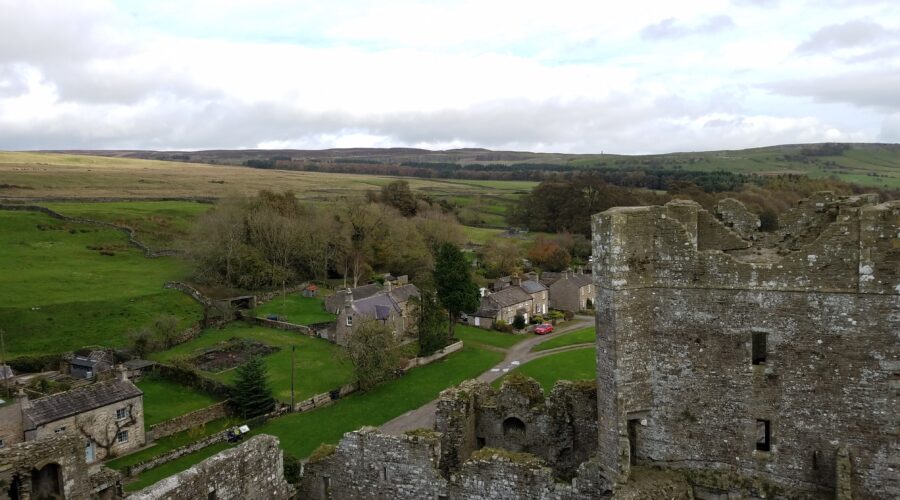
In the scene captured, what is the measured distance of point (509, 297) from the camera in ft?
189

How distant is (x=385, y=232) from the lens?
73250mm

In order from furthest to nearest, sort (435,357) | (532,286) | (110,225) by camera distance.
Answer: (110,225) → (532,286) → (435,357)

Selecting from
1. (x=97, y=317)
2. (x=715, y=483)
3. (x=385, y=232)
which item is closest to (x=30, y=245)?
(x=97, y=317)

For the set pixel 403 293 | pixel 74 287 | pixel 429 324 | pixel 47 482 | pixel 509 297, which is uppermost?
pixel 47 482

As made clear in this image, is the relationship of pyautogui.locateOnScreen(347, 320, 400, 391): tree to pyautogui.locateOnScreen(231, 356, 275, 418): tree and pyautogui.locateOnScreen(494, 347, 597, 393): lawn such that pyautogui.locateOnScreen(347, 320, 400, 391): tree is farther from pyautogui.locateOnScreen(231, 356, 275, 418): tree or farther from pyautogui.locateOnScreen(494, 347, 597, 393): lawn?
pyautogui.locateOnScreen(494, 347, 597, 393): lawn

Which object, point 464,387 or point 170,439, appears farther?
point 170,439

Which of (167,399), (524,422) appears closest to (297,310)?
(167,399)

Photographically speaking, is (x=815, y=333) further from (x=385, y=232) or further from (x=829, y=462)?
(x=385, y=232)

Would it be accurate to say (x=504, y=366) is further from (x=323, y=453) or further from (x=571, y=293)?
(x=323, y=453)

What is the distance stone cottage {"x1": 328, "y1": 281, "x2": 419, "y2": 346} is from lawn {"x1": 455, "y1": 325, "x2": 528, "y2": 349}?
16.4ft

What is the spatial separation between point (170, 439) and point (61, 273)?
114ft

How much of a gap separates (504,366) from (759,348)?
33006mm

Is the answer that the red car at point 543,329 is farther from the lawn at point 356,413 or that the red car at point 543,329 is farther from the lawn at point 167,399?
the lawn at point 167,399

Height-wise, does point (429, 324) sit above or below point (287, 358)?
above
